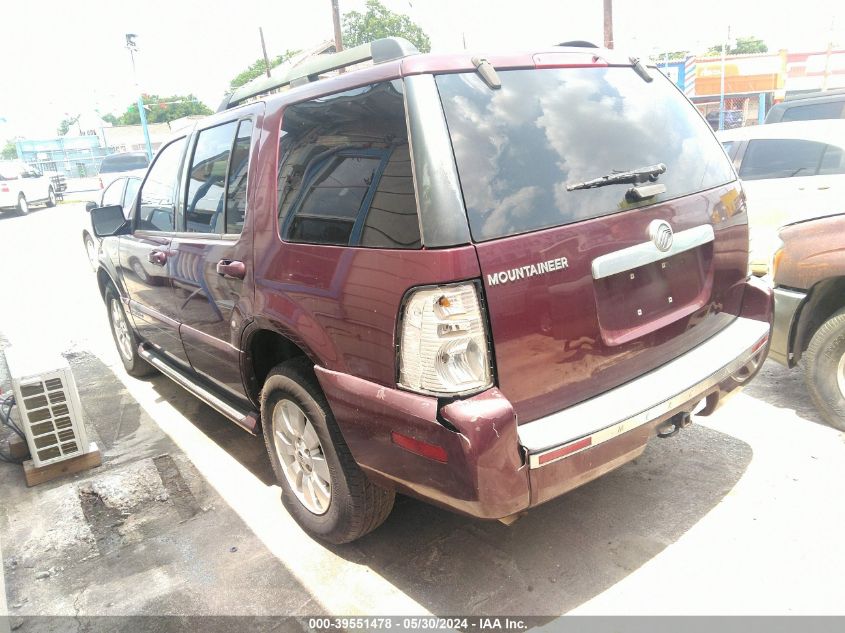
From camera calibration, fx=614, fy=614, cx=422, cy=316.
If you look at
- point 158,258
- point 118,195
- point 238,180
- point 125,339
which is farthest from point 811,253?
point 118,195

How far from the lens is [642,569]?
2.50 m

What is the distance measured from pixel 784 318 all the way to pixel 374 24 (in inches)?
2322

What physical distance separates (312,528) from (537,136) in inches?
78.5

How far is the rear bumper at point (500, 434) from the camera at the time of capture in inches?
77.0

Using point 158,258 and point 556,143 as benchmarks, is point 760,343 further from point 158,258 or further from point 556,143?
point 158,258

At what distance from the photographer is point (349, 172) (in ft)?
7.56

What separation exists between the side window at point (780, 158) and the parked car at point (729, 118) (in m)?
27.1

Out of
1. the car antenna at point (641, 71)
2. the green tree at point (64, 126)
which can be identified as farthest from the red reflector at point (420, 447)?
the green tree at point (64, 126)

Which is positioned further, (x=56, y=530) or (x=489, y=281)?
(x=56, y=530)

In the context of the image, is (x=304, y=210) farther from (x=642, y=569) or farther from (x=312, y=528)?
(x=642, y=569)

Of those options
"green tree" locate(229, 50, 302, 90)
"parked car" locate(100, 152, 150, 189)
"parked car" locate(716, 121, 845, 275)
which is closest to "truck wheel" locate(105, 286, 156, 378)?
"parked car" locate(716, 121, 845, 275)

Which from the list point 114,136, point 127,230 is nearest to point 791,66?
point 127,230

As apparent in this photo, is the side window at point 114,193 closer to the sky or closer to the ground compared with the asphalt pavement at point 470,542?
closer to the sky

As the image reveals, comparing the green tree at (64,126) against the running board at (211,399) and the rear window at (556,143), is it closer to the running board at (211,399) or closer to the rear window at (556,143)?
the running board at (211,399)
